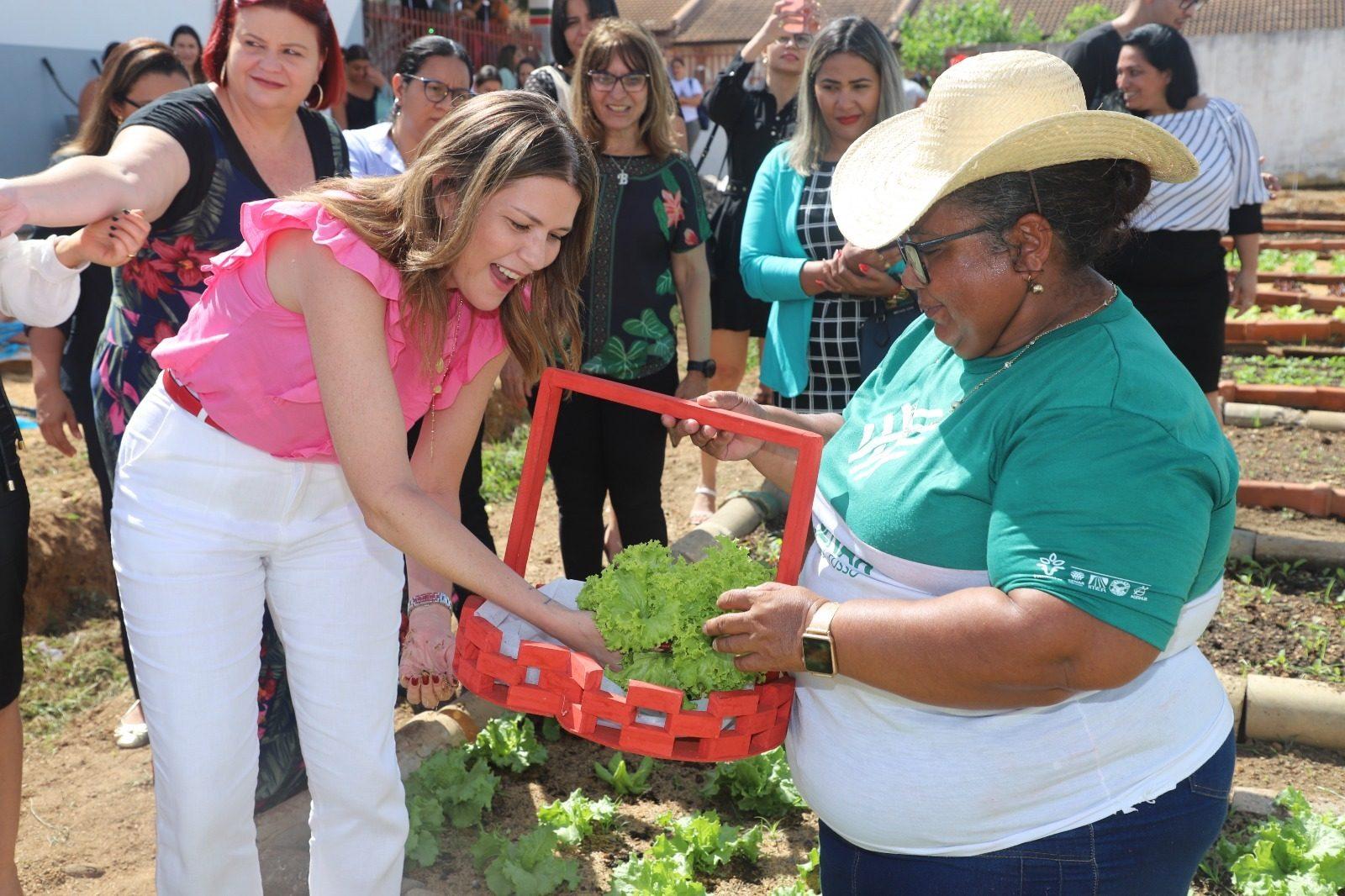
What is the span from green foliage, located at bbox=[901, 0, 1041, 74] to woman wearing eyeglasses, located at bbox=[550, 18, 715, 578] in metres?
26.0

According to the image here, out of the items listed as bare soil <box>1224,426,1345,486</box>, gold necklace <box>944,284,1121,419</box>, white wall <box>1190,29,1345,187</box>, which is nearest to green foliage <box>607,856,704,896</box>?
gold necklace <box>944,284,1121,419</box>

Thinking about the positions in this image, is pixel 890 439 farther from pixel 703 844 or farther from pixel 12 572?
pixel 12 572

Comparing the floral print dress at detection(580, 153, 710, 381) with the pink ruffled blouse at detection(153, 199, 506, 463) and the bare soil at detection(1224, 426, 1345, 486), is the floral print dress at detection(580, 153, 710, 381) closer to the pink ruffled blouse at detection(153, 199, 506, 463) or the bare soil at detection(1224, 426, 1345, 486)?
the pink ruffled blouse at detection(153, 199, 506, 463)

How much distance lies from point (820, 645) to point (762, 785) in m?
1.65

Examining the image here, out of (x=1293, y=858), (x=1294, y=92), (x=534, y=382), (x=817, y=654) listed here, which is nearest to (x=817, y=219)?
(x=534, y=382)

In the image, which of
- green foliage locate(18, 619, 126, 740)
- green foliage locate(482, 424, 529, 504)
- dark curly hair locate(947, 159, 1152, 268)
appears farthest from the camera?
green foliage locate(482, 424, 529, 504)

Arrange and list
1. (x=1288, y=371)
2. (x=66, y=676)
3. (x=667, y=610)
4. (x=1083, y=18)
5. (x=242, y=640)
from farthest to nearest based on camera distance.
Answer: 1. (x=1083, y=18)
2. (x=1288, y=371)
3. (x=66, y=676)
4. (x=242, y=640)
5. (x=667, y=610)

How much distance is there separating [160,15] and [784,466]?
11220 mm

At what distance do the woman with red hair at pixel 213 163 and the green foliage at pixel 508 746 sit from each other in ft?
2.09

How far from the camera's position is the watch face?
182 cm

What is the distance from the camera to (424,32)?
1659cm

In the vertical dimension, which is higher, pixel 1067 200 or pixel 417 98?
pixel 417 98

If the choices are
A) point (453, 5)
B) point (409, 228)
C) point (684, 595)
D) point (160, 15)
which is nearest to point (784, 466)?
point (684, 595)

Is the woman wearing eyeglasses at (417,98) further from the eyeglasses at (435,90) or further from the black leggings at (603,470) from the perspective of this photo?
the black leggings at (603,470)
